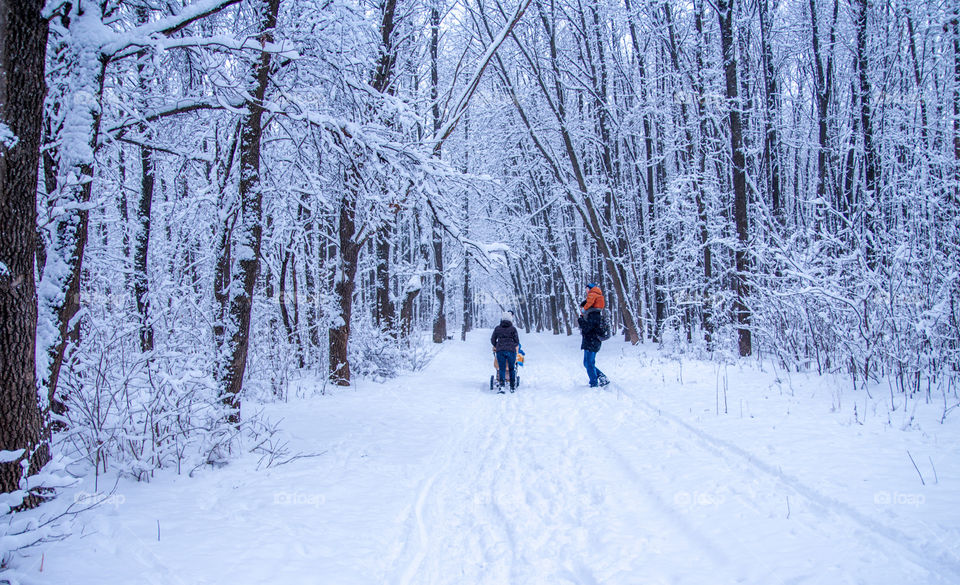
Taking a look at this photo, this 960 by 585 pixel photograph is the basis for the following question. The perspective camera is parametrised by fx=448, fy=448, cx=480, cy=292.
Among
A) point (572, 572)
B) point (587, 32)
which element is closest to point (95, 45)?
point (572, 572)

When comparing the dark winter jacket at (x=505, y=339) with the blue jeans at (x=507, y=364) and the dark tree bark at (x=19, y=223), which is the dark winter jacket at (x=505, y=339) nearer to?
the blue jeans at (x=507, y=364)

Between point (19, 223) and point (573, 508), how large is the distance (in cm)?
452

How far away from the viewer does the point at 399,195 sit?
18.6ft

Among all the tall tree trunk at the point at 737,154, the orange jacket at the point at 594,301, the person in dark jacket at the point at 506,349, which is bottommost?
the person in dark jacket at the point at 506,349

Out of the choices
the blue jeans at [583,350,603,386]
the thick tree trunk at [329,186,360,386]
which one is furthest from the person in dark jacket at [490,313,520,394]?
the thick tree trunk at [329,186,360,386]

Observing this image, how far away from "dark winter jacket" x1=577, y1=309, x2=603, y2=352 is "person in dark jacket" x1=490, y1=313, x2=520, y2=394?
1.49 metres

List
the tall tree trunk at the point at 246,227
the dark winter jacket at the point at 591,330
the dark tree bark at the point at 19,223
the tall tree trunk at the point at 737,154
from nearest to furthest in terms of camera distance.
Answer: the dark tree bark at the point at 19,223 → the tall tree trunk at the point at 246,227 → the dark winter jacket at the point at 591,330 → the tall tree trunk at the point at 737,154

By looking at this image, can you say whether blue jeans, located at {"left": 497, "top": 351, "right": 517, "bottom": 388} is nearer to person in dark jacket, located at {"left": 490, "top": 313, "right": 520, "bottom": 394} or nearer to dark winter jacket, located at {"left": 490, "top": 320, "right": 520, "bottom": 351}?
person in dark jacket, located at {"left": 490, "top": 313, "right": 520, "bottom": 394}

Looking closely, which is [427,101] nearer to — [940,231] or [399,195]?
[399,195]

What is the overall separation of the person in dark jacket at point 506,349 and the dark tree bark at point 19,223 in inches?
315

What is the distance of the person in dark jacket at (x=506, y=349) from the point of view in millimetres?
10311

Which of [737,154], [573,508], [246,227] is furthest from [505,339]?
[737,154]

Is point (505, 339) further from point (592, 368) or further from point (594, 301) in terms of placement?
point (594, 301)

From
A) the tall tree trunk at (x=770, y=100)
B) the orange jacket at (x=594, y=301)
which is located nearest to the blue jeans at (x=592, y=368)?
the orange jacket at (x=594, y=301)
